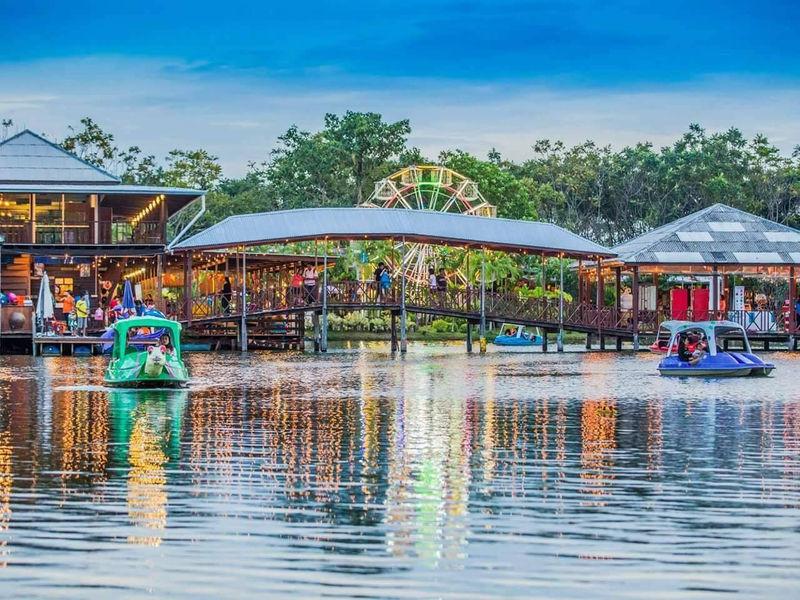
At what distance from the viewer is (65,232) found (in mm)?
58281

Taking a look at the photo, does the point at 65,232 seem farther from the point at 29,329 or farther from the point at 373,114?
the point at 373,114

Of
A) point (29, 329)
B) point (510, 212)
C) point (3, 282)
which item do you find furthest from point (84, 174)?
point (510, 212)

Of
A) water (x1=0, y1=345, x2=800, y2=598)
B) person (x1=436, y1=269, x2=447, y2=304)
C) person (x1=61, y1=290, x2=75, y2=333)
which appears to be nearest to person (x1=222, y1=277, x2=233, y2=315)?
person (x1=61, y1=290, x2=75, y2=333)

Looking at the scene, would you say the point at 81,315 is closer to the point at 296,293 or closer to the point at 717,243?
the point at 296,293

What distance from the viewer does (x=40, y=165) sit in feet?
212

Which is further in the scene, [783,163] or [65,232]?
[783,163]

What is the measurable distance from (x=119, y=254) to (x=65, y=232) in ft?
7.33

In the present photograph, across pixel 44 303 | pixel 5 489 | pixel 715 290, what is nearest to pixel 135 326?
pixel 5 489

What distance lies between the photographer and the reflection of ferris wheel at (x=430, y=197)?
225 feet

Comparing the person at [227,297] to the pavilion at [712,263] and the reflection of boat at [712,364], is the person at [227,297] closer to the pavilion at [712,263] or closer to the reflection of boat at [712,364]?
the pavilion at [712,263]

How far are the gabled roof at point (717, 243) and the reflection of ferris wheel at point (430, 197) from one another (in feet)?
25.7

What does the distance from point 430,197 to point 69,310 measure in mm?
21116

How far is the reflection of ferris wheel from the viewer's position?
225 feet

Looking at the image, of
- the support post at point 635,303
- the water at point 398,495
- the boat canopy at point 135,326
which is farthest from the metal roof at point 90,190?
the water at point 398,495
